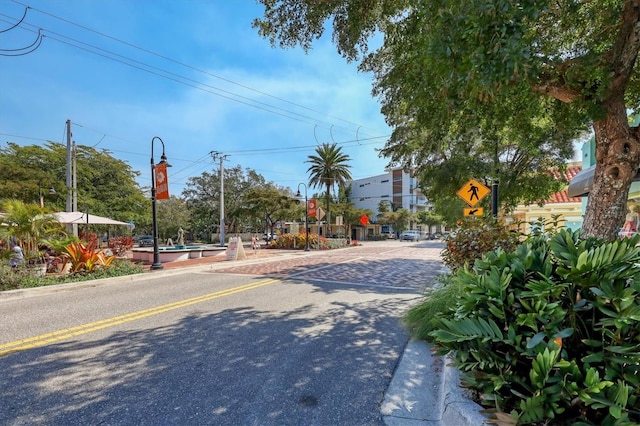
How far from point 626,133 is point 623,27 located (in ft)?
3.92

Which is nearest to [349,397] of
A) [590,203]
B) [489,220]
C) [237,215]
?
[590,203]

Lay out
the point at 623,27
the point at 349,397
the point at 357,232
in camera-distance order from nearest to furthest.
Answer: the point at 349,397 < the point at 623,27 < the point at 357,232

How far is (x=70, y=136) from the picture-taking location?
21.6 metres

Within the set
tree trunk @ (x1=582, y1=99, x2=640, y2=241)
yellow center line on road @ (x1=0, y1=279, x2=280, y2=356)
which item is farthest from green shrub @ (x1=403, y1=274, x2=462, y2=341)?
yellow center line on road @ (x1=0, y1=279, x2=280, y2=356)

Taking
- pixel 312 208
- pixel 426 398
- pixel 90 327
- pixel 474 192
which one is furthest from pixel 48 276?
pixel 312 208

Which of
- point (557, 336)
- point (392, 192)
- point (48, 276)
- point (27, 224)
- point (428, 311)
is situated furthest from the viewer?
point (392, 192)

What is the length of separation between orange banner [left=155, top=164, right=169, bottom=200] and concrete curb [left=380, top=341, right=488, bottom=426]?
12085mm

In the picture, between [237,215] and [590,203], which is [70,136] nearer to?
[237,215]

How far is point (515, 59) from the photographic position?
8.67ft

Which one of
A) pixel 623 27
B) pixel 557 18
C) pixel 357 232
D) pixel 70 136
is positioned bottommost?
pixel 357 232

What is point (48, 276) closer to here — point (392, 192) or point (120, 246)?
point (120, 246)

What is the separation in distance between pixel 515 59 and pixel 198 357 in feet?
15.1

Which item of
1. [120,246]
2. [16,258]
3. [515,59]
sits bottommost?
[120,246]

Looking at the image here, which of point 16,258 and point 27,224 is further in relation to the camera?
point 27,224
